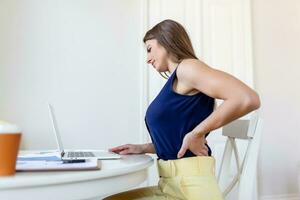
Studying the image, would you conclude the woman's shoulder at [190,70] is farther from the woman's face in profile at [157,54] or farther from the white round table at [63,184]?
the white round table at [63,184]

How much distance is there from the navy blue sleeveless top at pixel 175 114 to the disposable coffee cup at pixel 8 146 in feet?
1.83

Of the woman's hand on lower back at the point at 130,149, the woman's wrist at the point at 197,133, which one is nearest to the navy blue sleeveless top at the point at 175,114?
the woman's wrist at the point at 197,133

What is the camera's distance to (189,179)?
100 cm

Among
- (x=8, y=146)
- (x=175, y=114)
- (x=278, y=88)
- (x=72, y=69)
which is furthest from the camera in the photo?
(x=278, y=88)

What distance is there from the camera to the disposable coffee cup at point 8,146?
592 mm

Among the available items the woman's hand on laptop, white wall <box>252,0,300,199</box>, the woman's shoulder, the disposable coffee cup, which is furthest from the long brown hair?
white wall <box>252,0,300,199</box>

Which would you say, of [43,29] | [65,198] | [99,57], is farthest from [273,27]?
[65,198]

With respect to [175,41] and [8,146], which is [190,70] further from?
[8,146]

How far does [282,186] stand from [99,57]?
2.00 meters

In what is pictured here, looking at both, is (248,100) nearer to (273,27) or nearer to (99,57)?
(99,57)

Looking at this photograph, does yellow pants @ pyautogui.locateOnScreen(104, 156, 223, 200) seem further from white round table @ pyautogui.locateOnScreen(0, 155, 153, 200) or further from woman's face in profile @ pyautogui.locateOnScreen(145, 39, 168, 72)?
woman's face in profile @ pyautogui.locateOnScreen(145, 39, 168, 72)

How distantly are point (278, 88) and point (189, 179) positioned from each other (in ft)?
7.06

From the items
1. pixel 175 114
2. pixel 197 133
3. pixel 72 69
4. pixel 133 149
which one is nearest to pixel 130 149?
pixel 133 149

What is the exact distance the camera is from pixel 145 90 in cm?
242
